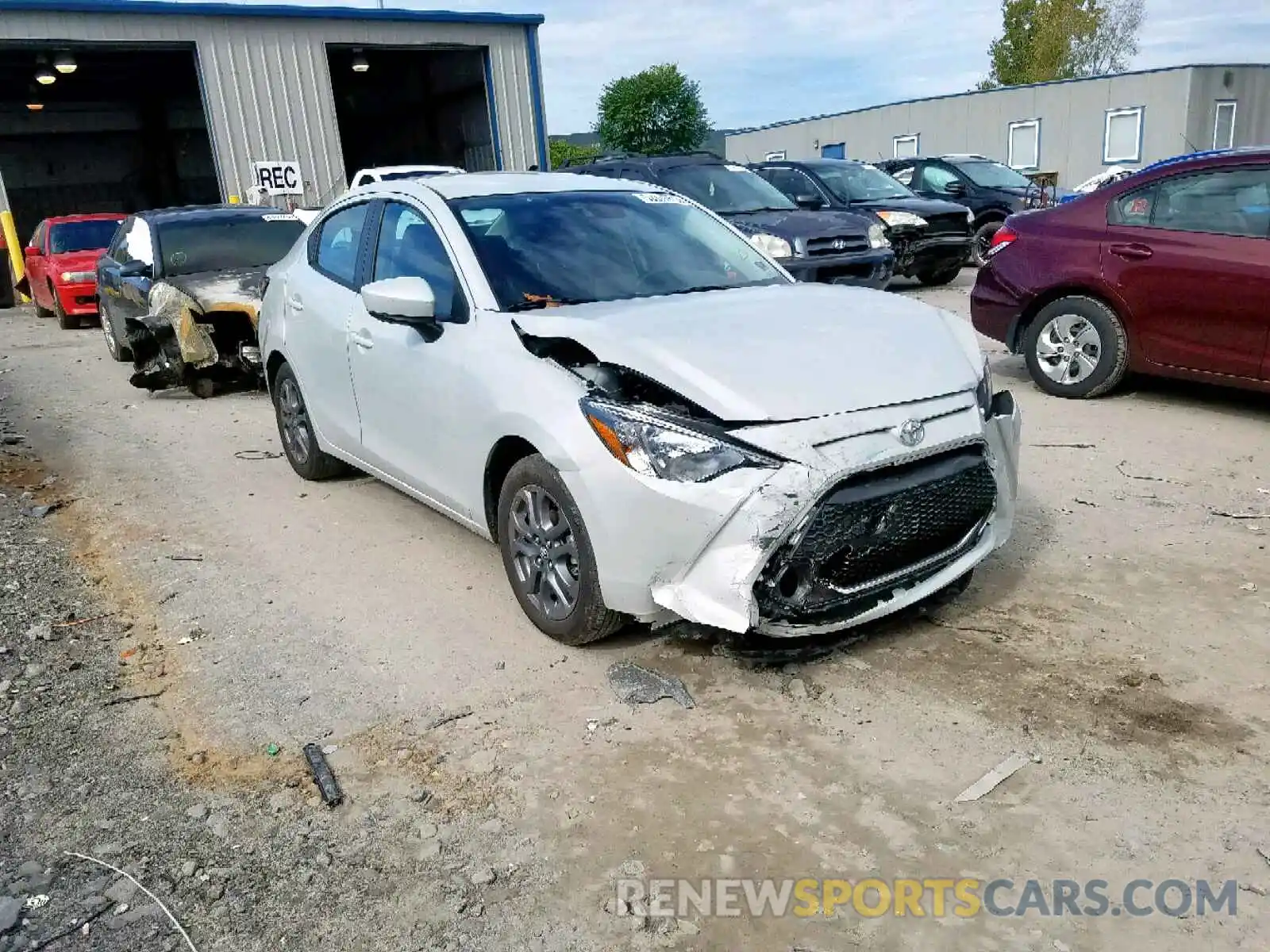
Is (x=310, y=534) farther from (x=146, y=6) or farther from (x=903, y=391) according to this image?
(x=146, y=6)

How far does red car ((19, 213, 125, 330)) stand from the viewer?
14297 mm

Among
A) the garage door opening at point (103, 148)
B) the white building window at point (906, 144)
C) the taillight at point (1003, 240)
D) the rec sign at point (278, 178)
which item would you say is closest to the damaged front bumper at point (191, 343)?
the taillight at point (1003, 240)

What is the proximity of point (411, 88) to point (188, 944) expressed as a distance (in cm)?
2839

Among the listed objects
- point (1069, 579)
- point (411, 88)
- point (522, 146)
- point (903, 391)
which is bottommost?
point (1069, 579)

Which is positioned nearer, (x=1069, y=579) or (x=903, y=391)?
(x=903, y=391)

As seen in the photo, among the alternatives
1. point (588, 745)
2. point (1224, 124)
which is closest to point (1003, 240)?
point (588, 745)

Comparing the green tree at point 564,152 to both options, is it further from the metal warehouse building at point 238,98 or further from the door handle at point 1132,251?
the door handle at point 1132,251

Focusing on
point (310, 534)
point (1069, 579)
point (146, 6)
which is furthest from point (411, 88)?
point (1069, 579)

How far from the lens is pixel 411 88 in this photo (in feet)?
90.7

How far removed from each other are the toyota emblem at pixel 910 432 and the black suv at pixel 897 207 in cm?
901

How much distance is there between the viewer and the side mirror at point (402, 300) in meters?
3.96

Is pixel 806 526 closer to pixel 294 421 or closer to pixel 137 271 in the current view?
pixel 294 421

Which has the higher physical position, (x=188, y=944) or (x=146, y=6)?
(x=146, y=6)

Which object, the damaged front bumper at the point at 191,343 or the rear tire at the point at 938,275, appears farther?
the rear tire at the point at 938,275
